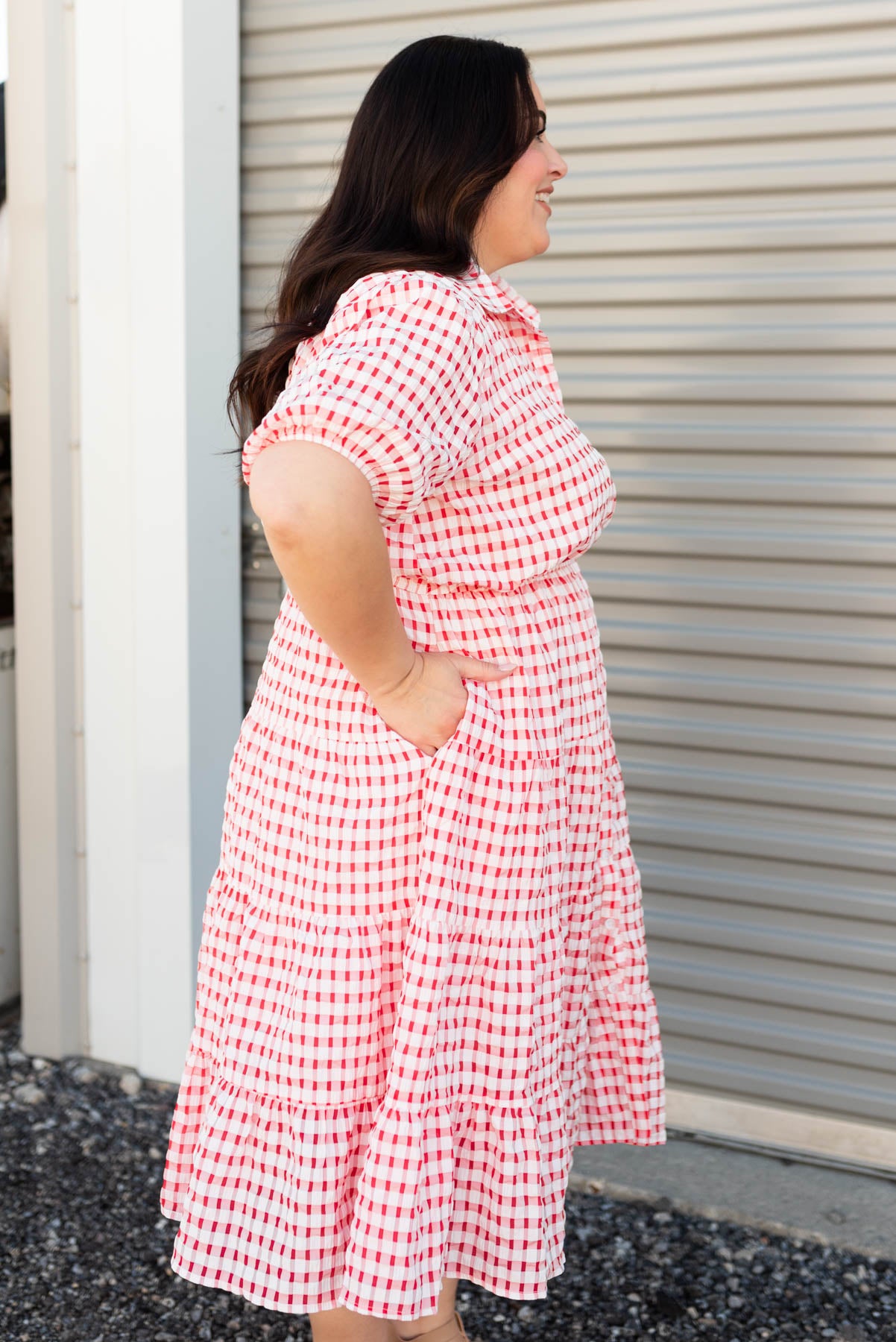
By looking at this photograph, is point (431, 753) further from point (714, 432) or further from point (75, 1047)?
point (75, 1047)

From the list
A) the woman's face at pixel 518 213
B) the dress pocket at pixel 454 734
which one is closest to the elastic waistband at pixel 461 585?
the dress pocket at pixel 454 734

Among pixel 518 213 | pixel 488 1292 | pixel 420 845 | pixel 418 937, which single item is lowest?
pixel 488 1292

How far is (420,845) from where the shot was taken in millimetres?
1693

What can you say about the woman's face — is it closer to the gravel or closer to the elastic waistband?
the elastic waistband

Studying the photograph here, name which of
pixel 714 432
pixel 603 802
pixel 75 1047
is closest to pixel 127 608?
pixel 75 1047

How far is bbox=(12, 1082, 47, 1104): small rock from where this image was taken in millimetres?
3273

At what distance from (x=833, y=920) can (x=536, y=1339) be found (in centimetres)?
111

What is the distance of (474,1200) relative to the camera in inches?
68.8

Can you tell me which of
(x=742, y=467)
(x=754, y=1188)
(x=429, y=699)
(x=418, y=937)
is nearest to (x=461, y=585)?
(x=429, y=699)

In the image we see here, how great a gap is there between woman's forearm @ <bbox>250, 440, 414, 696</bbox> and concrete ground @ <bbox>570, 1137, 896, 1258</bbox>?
1.90 m

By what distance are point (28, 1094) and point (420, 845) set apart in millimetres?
2078

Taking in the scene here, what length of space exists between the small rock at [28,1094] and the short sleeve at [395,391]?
7.51ft

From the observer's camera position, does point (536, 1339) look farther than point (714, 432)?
No

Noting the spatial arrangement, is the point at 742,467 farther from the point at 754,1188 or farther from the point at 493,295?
the point at 754,1188
